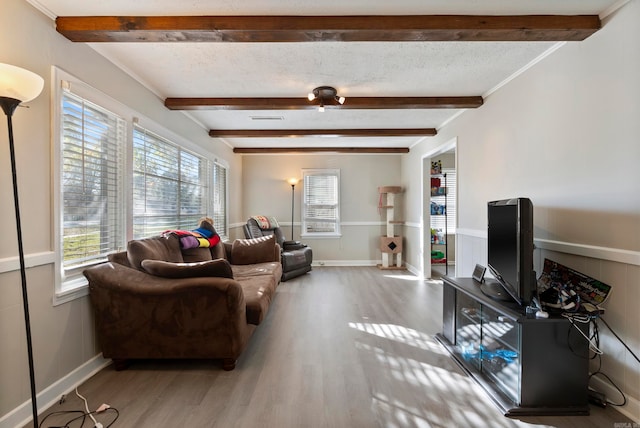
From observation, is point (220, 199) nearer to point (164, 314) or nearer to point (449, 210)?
point (164, 314)

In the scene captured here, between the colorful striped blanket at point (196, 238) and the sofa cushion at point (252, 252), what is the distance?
19.5 inches

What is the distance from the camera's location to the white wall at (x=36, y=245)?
1601mm

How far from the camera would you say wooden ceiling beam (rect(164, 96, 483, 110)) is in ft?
10.9

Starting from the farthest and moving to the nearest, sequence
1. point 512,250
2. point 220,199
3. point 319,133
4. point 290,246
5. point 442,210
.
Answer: point 442,210
point 290,246
point 220,199
point 319,133
point 512,250

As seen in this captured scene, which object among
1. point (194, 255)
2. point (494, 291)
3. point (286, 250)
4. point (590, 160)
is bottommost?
point (286, 250)

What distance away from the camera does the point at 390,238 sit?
19.9ft

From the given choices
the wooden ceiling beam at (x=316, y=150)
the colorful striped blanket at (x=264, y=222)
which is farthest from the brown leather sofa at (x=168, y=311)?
the wooden ceiling beam at (x=316, y=150)

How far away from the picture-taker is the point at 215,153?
494 cm

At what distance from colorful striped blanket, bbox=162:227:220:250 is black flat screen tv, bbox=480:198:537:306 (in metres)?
2.77

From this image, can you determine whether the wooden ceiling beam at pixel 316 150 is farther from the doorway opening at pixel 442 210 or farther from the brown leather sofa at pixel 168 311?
the brown leather sofa at pixel 168 311

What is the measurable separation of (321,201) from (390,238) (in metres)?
1.66

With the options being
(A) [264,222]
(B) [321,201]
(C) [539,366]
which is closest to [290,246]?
(A) [264,222]

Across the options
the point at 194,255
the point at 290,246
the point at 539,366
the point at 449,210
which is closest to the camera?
the point at 539,366

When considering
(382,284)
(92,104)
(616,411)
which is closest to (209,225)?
(92,104)
